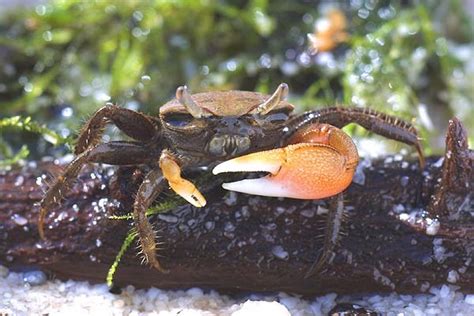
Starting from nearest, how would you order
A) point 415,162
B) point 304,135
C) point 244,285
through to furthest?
point 304,135
point 244,285
point 415,162

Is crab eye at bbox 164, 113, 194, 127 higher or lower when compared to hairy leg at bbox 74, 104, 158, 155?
higher

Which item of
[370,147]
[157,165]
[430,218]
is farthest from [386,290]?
[370,147]

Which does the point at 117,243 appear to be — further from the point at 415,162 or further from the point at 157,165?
the point at 415,162

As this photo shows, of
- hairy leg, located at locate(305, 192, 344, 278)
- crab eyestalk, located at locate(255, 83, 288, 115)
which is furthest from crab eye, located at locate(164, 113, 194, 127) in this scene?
hairy leg, located at locate(305, 192, 344, 278)

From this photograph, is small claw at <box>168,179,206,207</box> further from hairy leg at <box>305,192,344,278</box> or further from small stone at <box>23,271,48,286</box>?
small stone at <box>23,271,48,286</box>

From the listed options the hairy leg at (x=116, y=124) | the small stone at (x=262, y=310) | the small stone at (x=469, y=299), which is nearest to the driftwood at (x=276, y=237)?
the small stone at (x=469, y=299)

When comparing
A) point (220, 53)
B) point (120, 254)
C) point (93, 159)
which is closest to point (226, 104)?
point (93, 159)
